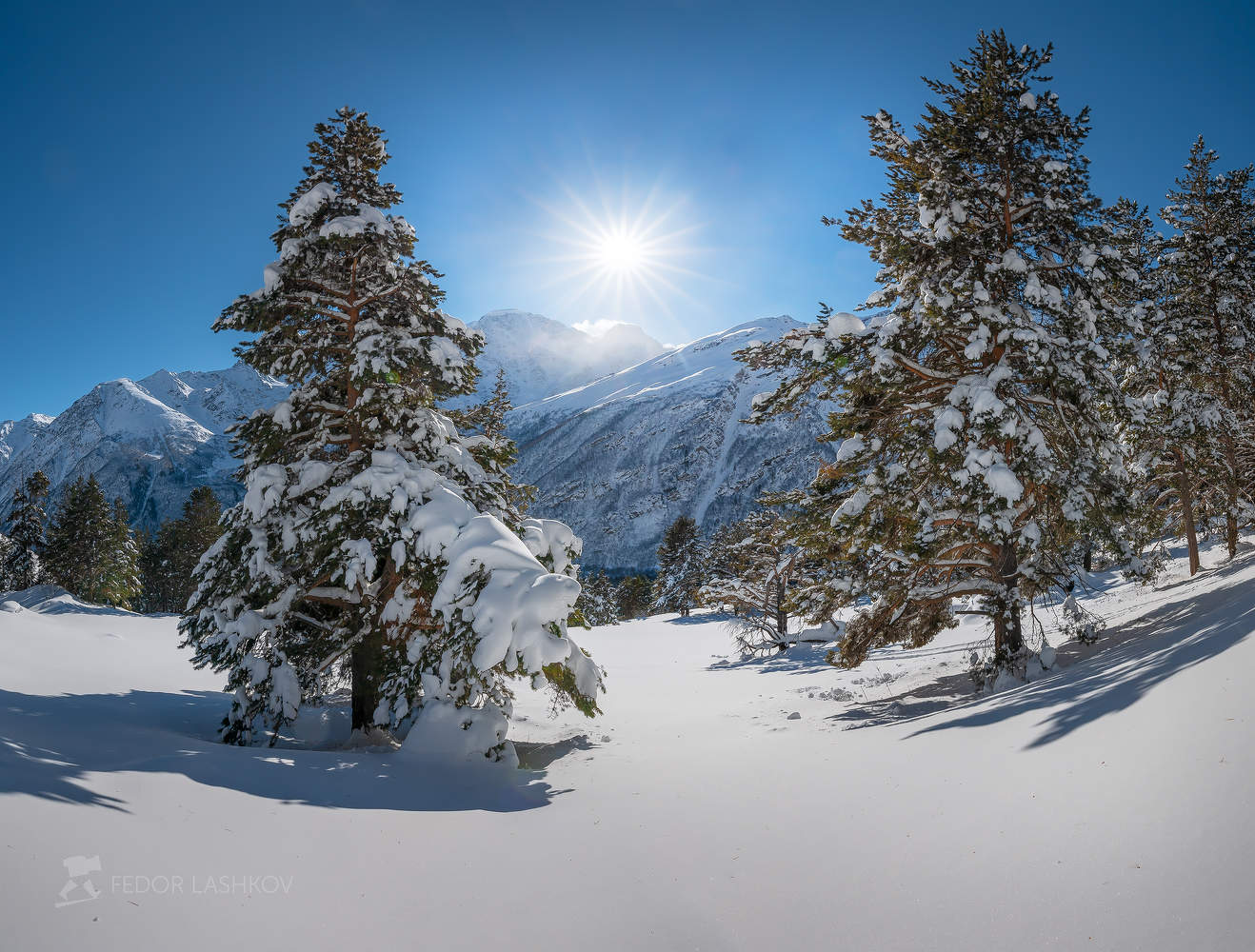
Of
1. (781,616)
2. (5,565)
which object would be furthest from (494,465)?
(5,565)

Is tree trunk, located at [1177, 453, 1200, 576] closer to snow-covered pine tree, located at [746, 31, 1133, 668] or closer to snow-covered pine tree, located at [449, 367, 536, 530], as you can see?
snow-covered pine tree, located at [746, 31, 1133, 668]

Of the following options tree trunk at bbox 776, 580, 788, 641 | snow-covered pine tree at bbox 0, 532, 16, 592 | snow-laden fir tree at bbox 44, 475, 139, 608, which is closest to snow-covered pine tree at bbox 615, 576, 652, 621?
tree trunk at bbox 776, 580, 788, 641

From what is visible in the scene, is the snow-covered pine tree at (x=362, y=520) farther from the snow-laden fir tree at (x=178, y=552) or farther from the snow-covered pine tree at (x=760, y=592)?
the snow-laden fir tree at (x=178, y=552)

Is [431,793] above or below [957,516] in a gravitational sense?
below

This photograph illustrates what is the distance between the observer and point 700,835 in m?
5.00

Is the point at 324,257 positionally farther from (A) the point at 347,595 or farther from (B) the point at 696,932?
(B) the point at 696,932

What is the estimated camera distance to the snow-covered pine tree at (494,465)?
32.5ft

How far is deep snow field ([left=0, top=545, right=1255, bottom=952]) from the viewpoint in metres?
2.92

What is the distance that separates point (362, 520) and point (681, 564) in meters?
51.4

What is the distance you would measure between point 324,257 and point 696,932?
1085 cm

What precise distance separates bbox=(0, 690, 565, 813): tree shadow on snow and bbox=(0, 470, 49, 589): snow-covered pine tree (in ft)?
142

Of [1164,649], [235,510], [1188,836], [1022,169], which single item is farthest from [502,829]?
[1022,169]

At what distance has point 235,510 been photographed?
9.07 m

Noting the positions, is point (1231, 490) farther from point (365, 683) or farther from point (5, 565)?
point (5, 565)
